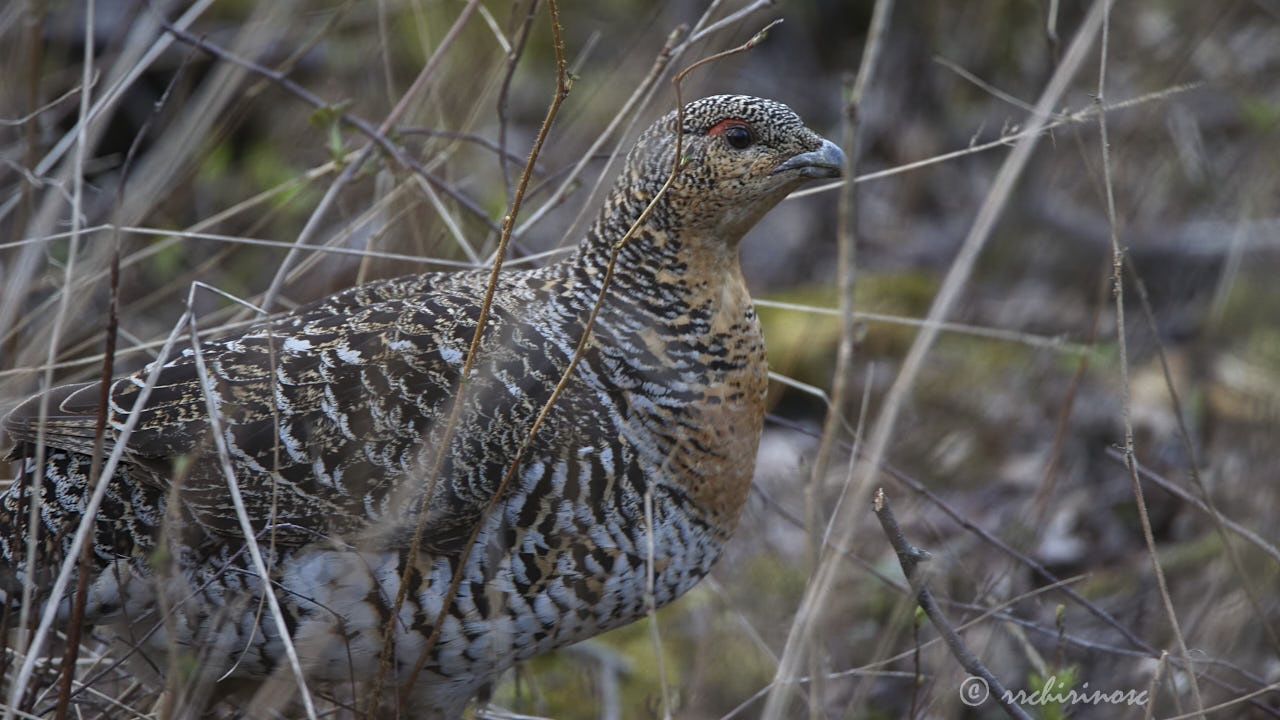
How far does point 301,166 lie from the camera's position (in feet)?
19.9

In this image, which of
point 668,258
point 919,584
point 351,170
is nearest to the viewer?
point 919,584

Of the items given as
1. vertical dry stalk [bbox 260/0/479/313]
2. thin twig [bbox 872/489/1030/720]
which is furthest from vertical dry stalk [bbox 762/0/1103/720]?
vertical dry stalk [bbox 260/0/479/313]

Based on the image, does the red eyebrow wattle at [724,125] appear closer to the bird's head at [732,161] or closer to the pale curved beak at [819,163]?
the bird's head at [732,161]

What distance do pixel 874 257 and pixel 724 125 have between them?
14.4ft

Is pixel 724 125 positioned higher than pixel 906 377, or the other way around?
pixel 724 125

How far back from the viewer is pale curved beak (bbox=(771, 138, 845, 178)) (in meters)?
2.85

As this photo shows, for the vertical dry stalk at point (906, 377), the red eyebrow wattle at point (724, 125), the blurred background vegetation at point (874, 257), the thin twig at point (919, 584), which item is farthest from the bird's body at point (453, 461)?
the vertical dry stalk at point (906, 377)

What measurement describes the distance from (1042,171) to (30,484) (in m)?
5.62

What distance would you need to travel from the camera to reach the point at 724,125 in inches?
116

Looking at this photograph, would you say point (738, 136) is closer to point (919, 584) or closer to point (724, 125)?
point (724, 125)

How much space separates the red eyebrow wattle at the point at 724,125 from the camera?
2.92 m

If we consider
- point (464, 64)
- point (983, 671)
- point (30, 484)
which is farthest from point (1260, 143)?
point (30, 484)

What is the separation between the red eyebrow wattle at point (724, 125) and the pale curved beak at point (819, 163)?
16 centimetres

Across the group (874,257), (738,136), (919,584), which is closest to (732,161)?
(738,136)
